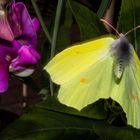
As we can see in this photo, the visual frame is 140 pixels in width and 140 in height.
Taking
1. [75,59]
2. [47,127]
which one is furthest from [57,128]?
[75,59]

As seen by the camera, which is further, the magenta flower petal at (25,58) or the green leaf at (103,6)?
the green leaf at (103,6)

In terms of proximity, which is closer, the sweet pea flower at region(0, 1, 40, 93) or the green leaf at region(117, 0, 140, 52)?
the sweet pea flower at region(0, 1, 40, 93)

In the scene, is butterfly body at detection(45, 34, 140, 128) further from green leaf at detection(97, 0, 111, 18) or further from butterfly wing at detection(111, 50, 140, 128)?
green leaf at detection(97, 0, 111, 18)

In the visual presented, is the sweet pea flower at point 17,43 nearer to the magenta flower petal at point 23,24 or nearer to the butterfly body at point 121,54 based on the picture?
the magenta flower petal at point 23,24

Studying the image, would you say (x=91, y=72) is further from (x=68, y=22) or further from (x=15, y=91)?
(x=15, y=91)

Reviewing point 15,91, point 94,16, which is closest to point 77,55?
point 94,16

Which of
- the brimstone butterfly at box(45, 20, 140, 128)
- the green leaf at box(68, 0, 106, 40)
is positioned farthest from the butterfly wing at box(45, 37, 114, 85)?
the green leaf at box(68, 0, 106, 40)

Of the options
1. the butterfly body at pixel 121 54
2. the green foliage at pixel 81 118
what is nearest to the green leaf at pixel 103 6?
the green foliage at pixel 81 118
